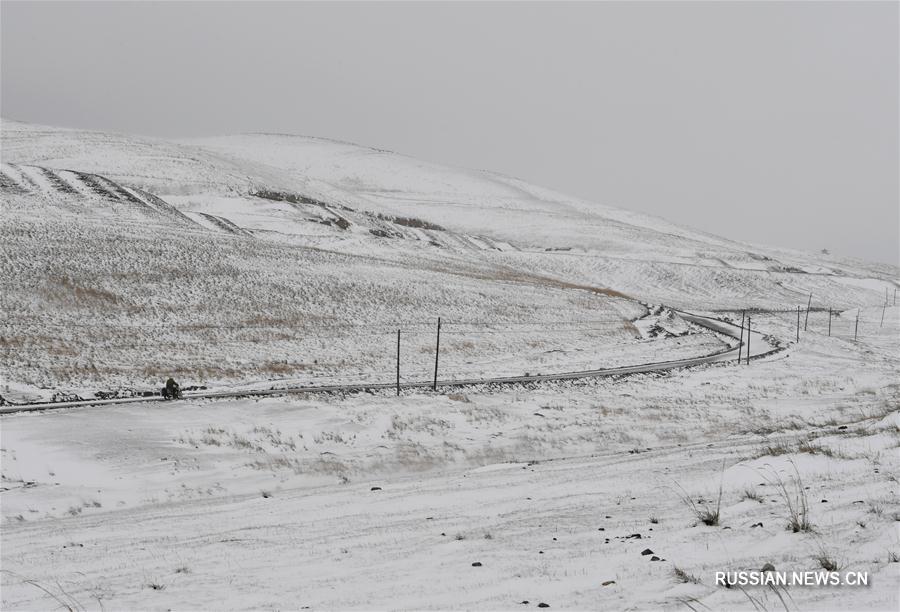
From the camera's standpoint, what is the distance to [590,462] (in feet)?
63.1

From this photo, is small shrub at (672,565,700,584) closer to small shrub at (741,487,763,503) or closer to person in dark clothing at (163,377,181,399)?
small shrub at (741,487,763,503)

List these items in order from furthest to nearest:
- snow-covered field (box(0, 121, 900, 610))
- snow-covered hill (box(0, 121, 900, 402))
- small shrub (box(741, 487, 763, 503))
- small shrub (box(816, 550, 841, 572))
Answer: snow-covered hill (box(0, 121, 900, 402)), small shrub (box(741, 487, 763, 503)), snow-covered field (box(0, 121, 900, 610)), small shrub (box(816, 550, 841, 572))

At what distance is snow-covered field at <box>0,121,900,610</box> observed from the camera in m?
8.41

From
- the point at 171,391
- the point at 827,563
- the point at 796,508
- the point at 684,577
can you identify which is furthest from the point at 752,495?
the point at 171,391

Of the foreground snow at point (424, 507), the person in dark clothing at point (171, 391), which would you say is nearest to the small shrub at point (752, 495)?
the foreground snow at point (424, 507)

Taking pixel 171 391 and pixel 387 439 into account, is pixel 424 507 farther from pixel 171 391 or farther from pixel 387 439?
pixel 171 391

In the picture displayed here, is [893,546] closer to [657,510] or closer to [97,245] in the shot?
[657,510]

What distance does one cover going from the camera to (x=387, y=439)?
25.6m

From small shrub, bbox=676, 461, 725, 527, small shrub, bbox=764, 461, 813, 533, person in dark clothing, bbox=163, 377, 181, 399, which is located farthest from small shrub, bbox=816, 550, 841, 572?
person in dark clothing, bbox=163, 377, 181, 399

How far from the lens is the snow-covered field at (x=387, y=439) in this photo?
8.41 m

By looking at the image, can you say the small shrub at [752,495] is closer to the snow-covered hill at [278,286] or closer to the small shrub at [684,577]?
the small shrub at [684,577]

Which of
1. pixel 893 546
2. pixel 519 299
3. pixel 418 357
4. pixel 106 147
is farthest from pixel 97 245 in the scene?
pixel 106 147

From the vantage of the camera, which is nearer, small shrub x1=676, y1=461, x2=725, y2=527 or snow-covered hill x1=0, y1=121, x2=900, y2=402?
small shrub x1=676, y1=461, x2=725, y2=527

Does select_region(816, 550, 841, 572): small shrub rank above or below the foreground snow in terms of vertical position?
above
